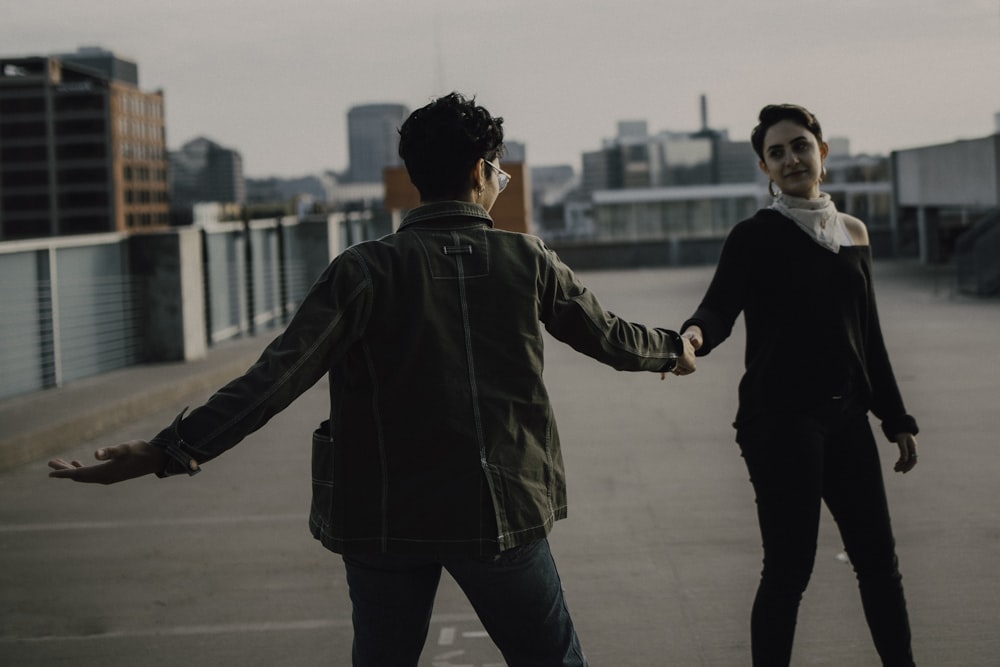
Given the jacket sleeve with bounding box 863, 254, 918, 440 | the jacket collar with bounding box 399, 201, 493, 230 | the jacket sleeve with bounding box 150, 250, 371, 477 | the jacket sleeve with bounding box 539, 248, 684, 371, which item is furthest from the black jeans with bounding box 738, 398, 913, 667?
the jacket sleeve with bounding box 150, 250, 371, 477

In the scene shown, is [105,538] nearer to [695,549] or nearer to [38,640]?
[38,640]

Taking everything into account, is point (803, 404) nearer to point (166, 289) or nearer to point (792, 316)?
point (792, 316)

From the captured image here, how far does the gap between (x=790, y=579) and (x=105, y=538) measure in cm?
462

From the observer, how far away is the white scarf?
3.93 meters

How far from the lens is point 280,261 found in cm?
2436

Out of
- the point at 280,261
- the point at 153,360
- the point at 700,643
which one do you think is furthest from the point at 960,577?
the point at 280,261

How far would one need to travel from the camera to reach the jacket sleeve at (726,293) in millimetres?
3982

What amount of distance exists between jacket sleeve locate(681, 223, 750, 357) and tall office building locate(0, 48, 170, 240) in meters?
171

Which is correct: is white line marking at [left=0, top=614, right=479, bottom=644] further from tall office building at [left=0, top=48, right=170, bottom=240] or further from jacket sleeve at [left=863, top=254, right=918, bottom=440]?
tall office building at [left=0, top=48, right=170, bottom=240]

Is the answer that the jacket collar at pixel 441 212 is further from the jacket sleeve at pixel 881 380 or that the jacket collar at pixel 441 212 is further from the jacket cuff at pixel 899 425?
the jacket cuff at pixel 899 425

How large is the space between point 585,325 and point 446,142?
22.1 inches

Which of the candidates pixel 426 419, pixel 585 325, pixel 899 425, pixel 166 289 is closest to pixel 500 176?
pixel 585 325

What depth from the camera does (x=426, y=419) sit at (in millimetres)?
2887

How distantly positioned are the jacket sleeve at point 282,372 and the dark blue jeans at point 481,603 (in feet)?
1.37
